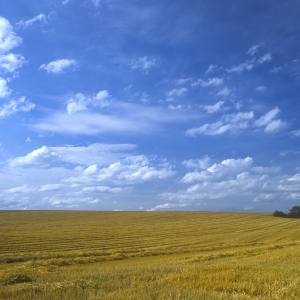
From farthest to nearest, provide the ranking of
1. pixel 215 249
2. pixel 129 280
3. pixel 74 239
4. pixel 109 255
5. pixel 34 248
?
pixel 74 239 < pixel 215 249 < pixel 34 248 < pixel 109 255 < pixel 129 280

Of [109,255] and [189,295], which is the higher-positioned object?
[189,295]

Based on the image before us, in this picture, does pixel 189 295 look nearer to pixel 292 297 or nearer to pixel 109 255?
pixel 292 297

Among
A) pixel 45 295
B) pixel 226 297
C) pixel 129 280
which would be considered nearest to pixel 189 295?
pixel 226 297

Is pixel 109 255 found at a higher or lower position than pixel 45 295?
lower

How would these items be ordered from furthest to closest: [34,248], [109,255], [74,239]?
1. [74,239]
2. [34,248]
3. [109,255]

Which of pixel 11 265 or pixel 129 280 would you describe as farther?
pixel 11 265

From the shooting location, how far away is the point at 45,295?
8.27 meters

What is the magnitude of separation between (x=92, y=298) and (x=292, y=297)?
5119 mm

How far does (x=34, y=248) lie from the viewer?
27156mm

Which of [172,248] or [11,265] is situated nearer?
[11,265]

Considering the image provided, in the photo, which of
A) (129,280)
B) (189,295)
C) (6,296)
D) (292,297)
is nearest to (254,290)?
(292,297)

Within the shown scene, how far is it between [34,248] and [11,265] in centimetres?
740

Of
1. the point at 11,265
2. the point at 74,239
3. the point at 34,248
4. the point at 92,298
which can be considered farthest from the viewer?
the point at 74,239

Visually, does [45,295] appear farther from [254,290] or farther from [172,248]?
[172,248]
